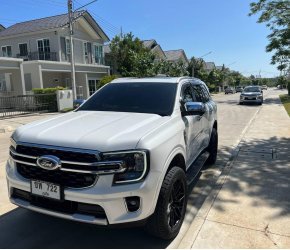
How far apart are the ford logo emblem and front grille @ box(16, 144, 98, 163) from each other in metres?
0.05

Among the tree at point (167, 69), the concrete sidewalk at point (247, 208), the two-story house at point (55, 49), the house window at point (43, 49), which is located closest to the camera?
the concrete sidewalk at point (247, 208)

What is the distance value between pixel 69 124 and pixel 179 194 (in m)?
1.55

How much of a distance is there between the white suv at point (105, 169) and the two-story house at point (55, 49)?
23.7 meters

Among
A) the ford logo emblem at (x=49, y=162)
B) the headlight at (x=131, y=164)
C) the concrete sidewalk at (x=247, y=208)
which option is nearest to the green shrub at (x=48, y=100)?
the concrete sidewalk at (x=247, y=208)

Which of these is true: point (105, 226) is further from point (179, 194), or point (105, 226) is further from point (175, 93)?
point (175, 93)

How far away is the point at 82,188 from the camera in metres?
3.10

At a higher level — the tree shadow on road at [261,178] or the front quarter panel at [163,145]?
the front quarter panel at [163,145]

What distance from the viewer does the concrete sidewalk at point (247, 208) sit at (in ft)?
12.4

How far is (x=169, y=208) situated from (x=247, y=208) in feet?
5.40

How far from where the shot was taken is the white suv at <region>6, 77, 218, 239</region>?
3.05m

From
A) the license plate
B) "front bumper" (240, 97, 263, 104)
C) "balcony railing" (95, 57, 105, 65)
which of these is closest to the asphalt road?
the license plate

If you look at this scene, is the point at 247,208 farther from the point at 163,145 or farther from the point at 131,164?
the point at 131,164

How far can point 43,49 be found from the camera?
2950 centimetres

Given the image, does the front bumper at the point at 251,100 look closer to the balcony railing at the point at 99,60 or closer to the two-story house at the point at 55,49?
the two-story house at the point at 55,49
